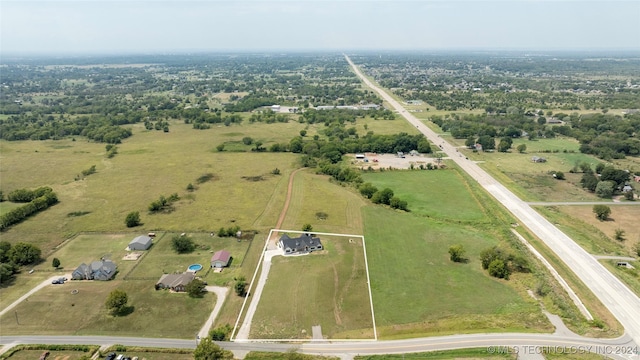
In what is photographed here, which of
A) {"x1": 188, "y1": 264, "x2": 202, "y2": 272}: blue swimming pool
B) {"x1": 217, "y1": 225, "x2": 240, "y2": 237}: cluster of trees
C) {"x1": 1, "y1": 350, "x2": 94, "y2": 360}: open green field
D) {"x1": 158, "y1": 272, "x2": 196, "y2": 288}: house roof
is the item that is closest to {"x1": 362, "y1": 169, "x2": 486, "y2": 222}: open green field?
{"x1": 217, "y1": 225, "x2": 240, "y2": 237}: cluster of trees

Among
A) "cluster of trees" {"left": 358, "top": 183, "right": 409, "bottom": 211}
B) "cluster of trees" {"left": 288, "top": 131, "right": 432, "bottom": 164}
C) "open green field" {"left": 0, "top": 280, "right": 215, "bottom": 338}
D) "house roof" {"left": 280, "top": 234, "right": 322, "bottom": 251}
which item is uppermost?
"cluster of trees" {"left": 288, "top": 131, "right": 432, "bottom": 164}

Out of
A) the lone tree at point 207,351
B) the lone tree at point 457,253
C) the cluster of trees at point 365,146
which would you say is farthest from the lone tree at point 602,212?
the lone tree at point 207,351

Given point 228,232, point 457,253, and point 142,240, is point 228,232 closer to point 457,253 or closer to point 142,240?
point 142,240

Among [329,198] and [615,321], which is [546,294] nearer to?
[615,321]

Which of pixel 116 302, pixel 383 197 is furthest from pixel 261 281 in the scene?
pixel 383 197

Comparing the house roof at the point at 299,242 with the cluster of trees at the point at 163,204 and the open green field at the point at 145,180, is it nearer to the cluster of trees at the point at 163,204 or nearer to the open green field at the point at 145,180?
the open green field at the point at 145,180

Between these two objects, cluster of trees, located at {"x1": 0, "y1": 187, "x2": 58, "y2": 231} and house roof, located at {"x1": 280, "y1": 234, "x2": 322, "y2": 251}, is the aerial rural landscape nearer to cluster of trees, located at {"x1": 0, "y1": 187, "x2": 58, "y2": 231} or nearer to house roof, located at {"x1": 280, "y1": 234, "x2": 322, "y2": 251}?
house roof, located at {"x1": 280, "y1": 234, "x2": 322, "y2": 251}
